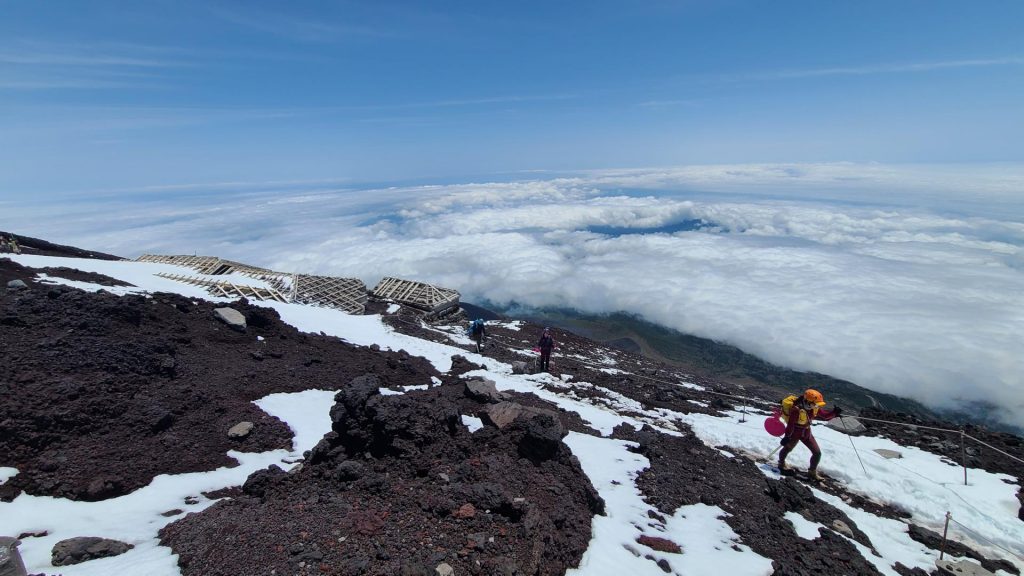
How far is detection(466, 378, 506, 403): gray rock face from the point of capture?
9.93m

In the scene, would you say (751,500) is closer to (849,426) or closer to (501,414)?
(501,414)

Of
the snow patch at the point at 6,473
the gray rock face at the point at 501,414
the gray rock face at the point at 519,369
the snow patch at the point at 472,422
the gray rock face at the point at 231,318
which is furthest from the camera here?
the gray rock face at the point at 519,369

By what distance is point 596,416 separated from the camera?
37.7 feet

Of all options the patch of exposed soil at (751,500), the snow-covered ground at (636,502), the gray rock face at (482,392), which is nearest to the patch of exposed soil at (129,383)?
the snow-covered ground at (636,502)

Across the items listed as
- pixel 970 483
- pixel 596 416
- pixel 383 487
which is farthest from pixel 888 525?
pixel 383 487

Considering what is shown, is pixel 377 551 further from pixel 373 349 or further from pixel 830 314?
pixel 830 314

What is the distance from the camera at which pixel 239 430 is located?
780 centimetres

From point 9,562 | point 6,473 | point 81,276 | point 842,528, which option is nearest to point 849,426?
point 842,528

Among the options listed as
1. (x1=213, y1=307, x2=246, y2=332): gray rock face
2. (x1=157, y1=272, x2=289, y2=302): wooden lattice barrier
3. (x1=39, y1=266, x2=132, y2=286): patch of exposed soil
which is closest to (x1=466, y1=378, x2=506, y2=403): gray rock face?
(x1=213, y1=307, x2=246, y2=332): gray rock face

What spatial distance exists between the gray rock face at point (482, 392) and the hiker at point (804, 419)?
642 centimetres

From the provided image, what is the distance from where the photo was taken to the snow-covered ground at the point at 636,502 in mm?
4969

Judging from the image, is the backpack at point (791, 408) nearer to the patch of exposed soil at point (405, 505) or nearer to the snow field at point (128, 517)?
the patch of exposed soil at point (405, 505)

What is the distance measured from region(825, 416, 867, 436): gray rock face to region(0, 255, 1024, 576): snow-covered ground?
39 cm

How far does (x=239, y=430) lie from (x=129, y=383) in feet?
8.30
